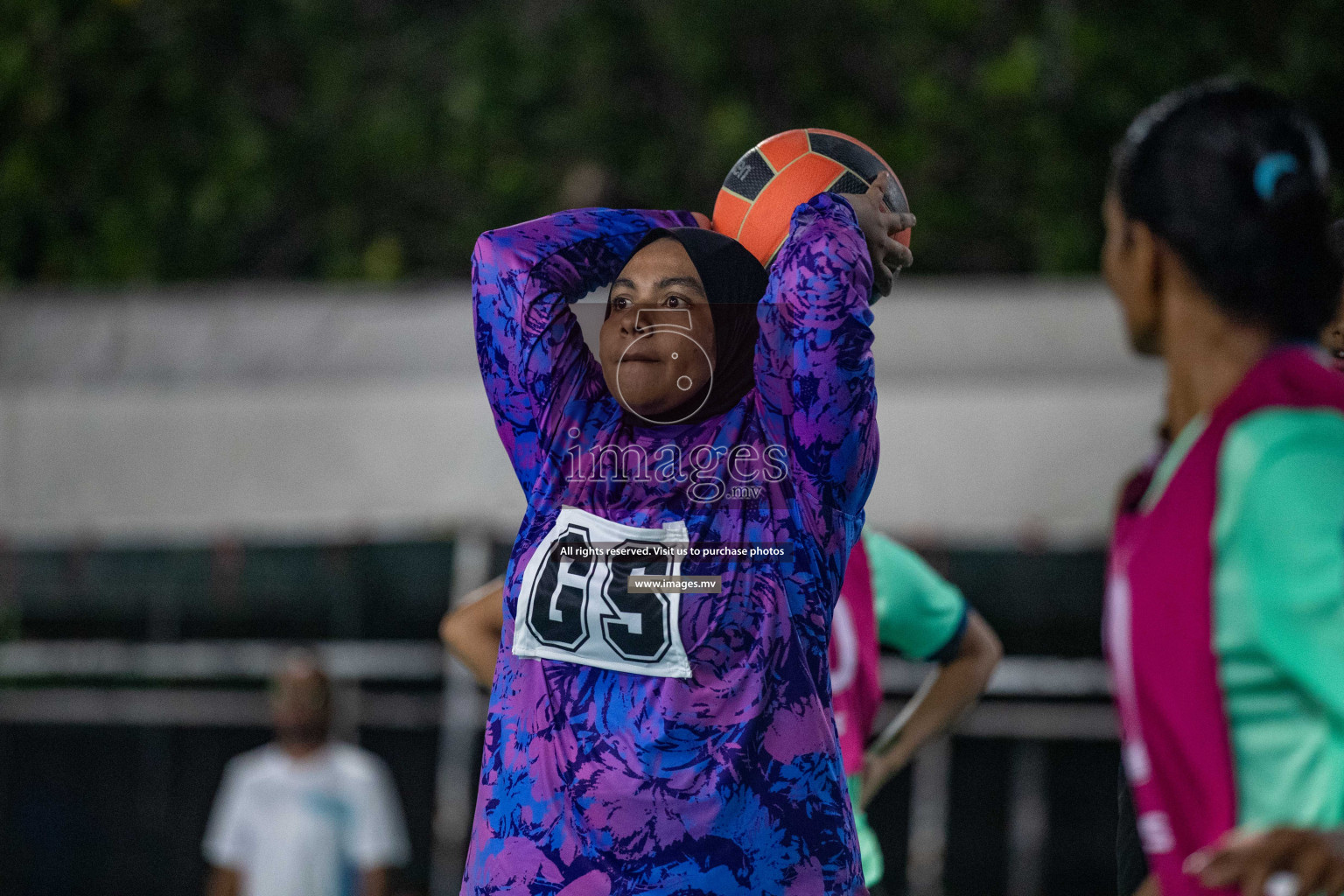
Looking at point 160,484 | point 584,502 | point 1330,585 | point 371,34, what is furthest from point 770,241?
point 371,34

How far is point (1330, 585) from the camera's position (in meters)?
1.34

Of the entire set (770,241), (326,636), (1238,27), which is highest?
(1238,27)

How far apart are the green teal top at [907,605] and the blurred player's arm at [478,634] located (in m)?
0.79

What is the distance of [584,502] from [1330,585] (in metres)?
0.99

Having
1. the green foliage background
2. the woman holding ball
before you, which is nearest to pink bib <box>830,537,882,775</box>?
the woman holding ball

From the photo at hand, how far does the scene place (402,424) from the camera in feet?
23.0

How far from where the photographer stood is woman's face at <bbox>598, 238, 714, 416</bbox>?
202cm

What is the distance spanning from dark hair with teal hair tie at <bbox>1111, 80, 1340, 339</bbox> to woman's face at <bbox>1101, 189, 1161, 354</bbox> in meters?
0.03

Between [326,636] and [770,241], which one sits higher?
[770,241]

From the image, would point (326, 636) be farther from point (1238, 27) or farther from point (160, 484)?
point (1238, 27)

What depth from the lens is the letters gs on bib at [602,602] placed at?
190cm

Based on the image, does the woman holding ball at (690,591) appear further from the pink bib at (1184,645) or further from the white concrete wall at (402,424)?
the white concrete wall at (402,424)

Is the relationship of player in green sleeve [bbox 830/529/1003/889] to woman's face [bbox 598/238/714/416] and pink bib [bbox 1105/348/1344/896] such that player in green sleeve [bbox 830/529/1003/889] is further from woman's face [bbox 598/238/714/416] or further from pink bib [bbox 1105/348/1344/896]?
pink bib [bbox 1105/348/1344/896]

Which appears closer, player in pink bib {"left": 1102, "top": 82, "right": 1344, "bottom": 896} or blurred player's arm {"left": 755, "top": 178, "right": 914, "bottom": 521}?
player in pink bib {"left": 1102, "top": 82, "right": 1344, "bottom": 896}
